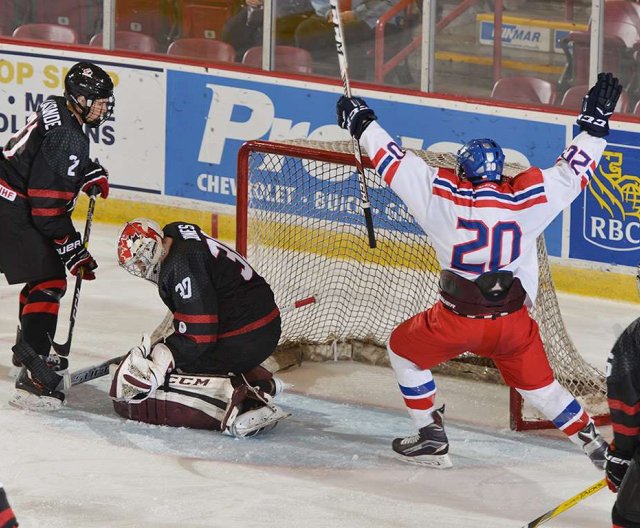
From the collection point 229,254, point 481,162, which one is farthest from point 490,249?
point 229,254

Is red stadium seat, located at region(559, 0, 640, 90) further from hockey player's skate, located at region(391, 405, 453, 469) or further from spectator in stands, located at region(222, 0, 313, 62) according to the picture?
hockey player's skate, located at region(391, 405, 453, 469)

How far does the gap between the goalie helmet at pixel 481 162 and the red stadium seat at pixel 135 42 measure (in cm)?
344

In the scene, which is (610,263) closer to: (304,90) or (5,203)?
(304,90)

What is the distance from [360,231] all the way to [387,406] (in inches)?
34.4

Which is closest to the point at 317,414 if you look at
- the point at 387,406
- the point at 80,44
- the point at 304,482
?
the point at 387,406

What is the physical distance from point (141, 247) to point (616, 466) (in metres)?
1.84

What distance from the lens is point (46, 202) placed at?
16.5 feet

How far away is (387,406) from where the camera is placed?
210 inches

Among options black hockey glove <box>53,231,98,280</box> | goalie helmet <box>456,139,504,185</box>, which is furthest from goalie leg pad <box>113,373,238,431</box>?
goalie helmet <box>456,139,504,185</box>

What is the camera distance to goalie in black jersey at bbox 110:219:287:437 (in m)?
4.76

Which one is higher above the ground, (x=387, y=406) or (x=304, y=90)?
(x=304, y=90)

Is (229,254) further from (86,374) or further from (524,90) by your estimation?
(524,90)

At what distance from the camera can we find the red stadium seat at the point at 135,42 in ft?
24.9

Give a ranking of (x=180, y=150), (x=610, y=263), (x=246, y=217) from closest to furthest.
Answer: (x=246, y=217)
(x=610, y=263)
(x=180, y=150)
